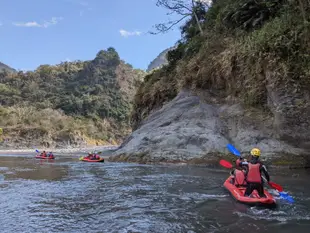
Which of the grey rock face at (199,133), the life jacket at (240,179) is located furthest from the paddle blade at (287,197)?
the grey rock face at (199,133)

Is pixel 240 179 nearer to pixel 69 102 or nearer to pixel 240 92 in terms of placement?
pixel 240 92

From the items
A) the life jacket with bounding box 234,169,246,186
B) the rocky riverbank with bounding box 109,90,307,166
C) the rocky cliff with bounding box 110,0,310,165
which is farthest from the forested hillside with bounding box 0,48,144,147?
the life jacket with bounding box 234,169,246,186

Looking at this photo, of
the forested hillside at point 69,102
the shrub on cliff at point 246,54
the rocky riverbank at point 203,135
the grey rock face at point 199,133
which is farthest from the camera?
the forested hillside at point 69,102

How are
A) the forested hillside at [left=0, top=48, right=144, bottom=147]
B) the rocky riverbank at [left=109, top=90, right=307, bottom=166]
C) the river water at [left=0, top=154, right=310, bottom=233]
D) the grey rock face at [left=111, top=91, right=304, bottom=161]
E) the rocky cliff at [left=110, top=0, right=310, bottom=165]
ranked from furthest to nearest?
1. the forested hillside at [left=0, top=48, right=144, bottom=147]
2. the grey rock face at [left=111, top=91, right=304, bottom=161]
3. the rocky riverbank at [left=109, top=90, right=307, bottom=166]
4. the rocky cliff at [left=110, top=0, right=310, bottom=165]
5. the river water at [left=0, top=154, right=310, bottom=233]

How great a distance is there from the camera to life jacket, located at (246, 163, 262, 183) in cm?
624

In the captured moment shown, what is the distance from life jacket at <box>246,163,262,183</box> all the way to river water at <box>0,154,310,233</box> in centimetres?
53

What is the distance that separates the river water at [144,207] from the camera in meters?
4.77

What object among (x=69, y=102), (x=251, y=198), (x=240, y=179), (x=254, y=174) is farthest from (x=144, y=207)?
(x=69, y=102)

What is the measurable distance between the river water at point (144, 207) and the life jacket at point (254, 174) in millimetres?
526

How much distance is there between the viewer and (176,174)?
10.3 metres

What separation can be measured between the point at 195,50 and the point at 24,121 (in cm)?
3619

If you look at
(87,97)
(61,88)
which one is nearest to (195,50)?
(87,97)

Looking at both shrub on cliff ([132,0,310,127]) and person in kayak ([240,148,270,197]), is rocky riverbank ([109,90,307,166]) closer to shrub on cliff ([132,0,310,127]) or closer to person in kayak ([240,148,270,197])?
shrub on cliff ([132,0,310,127])

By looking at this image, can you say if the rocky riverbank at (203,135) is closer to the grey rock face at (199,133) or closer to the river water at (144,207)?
the grey rock face at (199,133)
